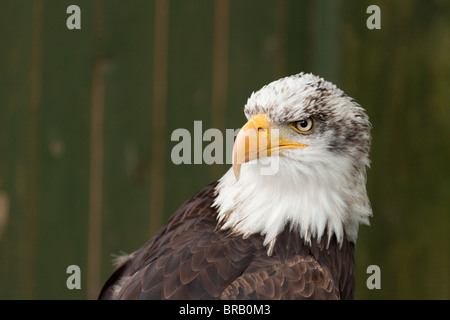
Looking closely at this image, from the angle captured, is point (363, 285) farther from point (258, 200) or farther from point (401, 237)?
point (258, 200)

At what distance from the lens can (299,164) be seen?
1.76 m

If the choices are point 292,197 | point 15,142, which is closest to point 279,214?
point 292,197

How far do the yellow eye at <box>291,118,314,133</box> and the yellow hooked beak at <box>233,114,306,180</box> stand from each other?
42mm

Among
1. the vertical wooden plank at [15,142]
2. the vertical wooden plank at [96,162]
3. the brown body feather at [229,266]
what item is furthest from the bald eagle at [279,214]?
the vertical wooden plank at [15,142]

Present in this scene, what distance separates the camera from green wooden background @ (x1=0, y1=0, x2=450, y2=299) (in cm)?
243

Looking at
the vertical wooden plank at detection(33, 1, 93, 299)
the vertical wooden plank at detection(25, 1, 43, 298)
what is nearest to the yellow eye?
the vertical wooden plank at detection(33, 1, 93, 299)

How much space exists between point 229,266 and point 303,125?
432 mm

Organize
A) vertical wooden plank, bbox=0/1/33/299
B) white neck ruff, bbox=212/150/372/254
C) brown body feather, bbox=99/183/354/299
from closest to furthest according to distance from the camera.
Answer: brown body feather, bbox=99/183/354/299 < white neck ruff, bbox=212/150/372/254 < vertical wooden plank, bbox=0/1/33/299

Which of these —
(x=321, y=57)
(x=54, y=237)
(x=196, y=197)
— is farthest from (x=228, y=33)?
(x=54, y=237)

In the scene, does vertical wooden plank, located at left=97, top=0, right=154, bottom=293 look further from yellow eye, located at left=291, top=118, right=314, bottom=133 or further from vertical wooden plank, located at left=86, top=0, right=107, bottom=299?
yellow eye, located at left=291, top=118, right=314, bottom=133

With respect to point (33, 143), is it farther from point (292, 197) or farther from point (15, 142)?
point (292, 197)

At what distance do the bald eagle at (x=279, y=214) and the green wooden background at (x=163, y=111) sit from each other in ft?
2.20

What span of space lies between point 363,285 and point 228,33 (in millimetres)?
1174

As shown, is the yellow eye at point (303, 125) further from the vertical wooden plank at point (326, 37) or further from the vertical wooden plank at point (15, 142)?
the vertical wooden plank at point (15, 142)
